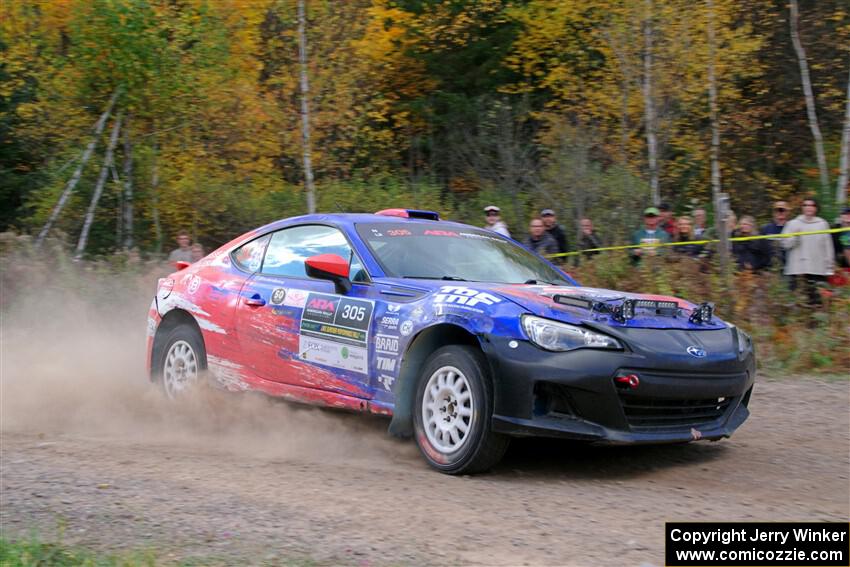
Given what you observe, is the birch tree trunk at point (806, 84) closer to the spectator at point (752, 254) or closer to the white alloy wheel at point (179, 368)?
the spectator at point (752, 254)

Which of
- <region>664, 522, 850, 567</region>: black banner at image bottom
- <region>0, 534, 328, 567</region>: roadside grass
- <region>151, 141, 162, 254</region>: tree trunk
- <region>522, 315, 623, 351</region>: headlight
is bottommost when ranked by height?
<region>0, 534, 328, 567</region>: roadside grass

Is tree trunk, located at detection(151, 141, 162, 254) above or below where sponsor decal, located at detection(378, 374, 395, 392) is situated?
above

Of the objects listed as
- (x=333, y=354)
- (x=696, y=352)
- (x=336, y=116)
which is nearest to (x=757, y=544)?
(x=696, y=352)

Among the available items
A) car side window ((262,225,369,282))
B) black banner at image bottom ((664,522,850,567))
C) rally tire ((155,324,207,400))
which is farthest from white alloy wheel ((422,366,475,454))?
rally tire ((155,324,207,400))

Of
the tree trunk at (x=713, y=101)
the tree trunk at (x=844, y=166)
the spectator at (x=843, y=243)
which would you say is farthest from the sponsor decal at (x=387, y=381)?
the tree trunk at (x=844, y=166)

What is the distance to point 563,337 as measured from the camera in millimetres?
5609

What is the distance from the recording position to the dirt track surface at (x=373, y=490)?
4.55 meters

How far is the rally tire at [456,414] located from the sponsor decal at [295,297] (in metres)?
1.30

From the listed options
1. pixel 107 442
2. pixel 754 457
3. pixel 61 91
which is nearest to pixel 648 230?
pixel 754 457

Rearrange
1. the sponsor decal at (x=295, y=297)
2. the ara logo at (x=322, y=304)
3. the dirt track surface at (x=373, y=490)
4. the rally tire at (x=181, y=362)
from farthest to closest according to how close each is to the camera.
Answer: the rally tire at (x=181, y=362), the sponsor decal at (x=295, y=297), the ara logo at (x=322, y=304), the dirt track surface at (x=373, y=490)

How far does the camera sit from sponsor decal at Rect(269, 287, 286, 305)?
7.19 metres

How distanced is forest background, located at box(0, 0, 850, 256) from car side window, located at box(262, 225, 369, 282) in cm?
985

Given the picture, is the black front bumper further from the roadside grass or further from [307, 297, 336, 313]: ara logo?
the roadside grass

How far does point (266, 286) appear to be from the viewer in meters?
7.41
